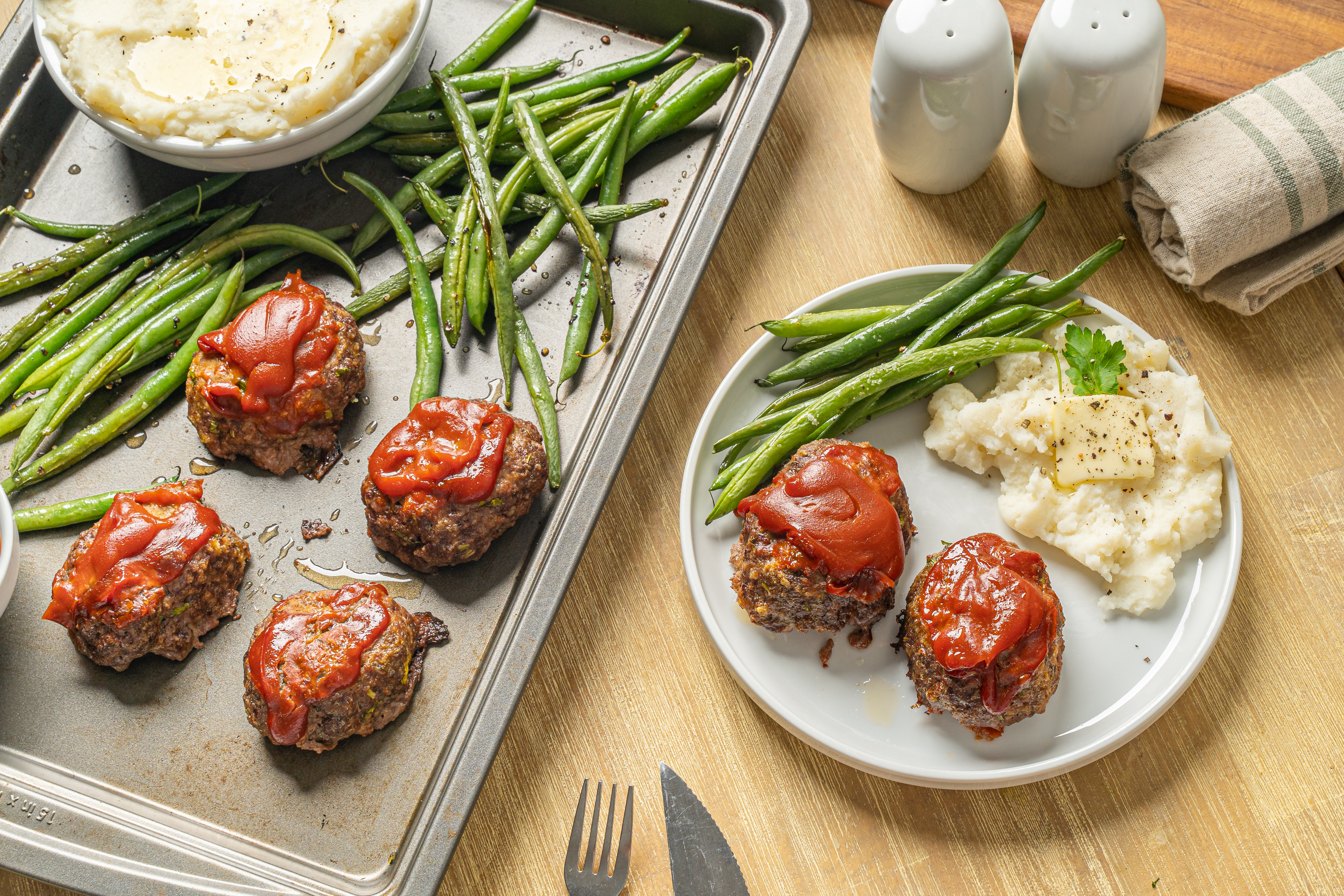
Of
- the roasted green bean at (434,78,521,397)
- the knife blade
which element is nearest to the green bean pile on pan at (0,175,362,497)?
the roasted green bean at (434,78,521,397)

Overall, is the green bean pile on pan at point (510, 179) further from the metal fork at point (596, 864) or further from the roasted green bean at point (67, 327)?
the metal fork at point (596, 864)

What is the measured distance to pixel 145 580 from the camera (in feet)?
12.5

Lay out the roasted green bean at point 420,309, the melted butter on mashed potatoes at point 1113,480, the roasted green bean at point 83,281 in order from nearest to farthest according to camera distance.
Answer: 1. the melted butter on mashed potatoes at point 1113,480
2. the roasted green bean at point 420,309
3. the roasted green bean at point 83,281

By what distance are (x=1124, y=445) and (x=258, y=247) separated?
4.02 meters

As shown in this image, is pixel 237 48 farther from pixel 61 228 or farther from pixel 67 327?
pixel 67 327

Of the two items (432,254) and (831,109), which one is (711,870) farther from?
(831,109)

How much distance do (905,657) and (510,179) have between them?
9.14 ft

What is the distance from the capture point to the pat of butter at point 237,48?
13.8 ft

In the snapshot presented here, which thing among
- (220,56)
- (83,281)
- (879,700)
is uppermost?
(220,56)

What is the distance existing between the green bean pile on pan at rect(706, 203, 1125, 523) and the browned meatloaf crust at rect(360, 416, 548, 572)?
804mm

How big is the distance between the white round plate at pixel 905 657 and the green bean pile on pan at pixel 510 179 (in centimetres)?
82

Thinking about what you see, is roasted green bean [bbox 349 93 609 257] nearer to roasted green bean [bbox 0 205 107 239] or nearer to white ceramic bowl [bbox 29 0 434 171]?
white ceramic bowl [bbox 29 0 434 171]

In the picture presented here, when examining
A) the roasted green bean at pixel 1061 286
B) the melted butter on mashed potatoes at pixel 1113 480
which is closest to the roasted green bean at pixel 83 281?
the melted butter on mashed potatoes at pixel 1113 480

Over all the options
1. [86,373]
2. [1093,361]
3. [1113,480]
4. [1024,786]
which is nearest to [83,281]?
[86,373]
